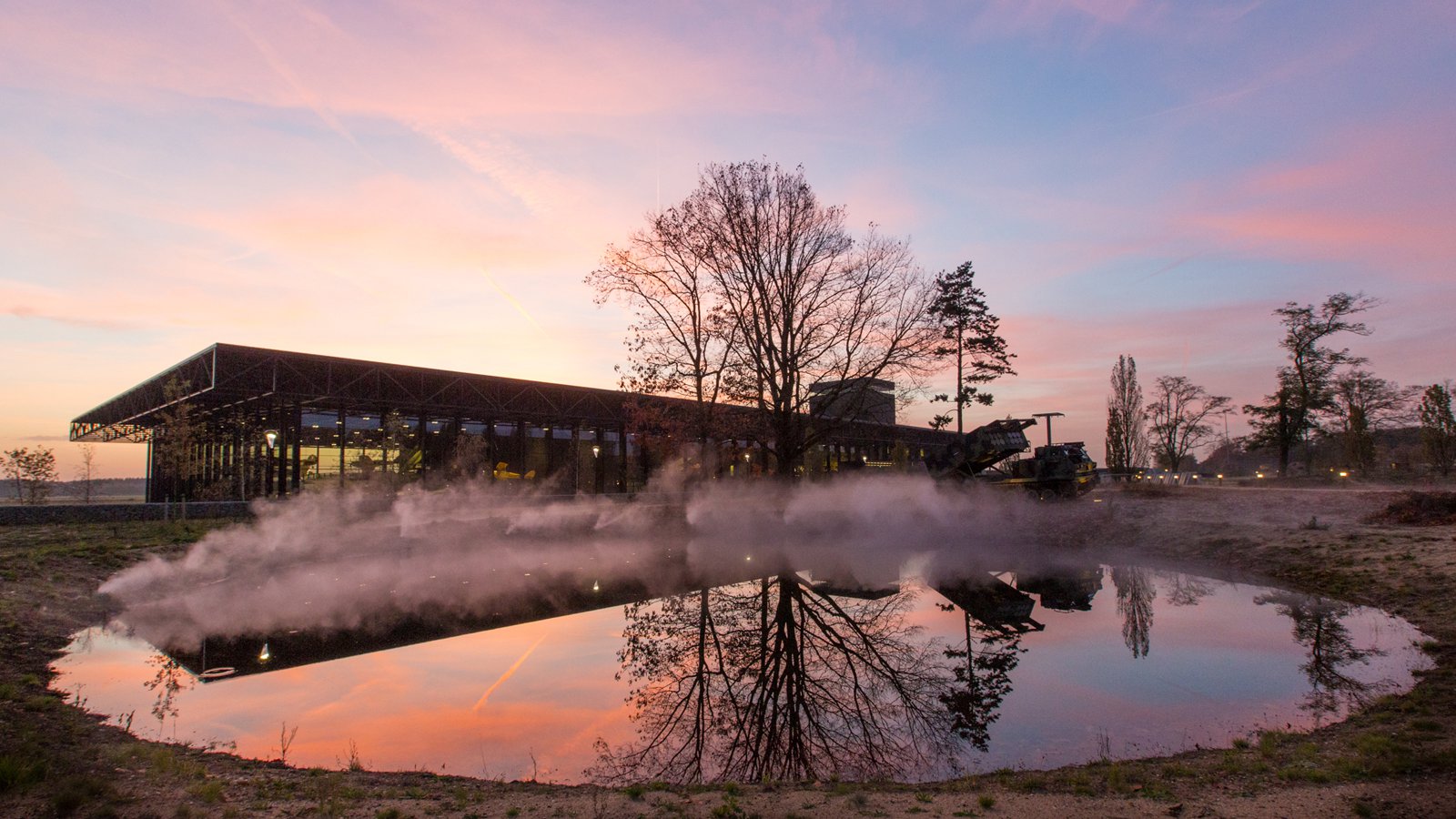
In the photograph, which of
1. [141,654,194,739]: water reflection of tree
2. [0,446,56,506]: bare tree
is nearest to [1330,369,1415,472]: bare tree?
[141,654,194,739]: water reflection of tree

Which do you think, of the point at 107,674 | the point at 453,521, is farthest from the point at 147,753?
the point at 453,521

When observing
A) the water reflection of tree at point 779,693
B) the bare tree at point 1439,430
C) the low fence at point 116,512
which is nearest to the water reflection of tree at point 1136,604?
the water reflection of tree at point 779,693

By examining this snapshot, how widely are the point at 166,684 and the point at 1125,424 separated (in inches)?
2601

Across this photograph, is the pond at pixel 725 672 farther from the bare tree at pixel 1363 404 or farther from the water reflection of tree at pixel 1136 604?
the bare tree at pixel 1363 404

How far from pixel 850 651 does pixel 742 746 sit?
5.02 metres

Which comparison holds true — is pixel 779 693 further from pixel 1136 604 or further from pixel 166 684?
pixel 1136 604

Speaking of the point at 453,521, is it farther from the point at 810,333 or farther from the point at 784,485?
the point at 810,333

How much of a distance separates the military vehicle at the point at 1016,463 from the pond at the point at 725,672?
49.0ft

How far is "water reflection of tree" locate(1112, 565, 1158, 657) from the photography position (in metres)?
13.9

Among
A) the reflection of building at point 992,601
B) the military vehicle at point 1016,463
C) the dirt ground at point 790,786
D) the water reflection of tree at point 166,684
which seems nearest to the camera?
the dirt ground at point 790,786

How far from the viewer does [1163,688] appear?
10836 mm

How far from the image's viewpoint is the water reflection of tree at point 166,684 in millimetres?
10062

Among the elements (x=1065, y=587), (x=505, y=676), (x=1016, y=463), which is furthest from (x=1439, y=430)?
(x=505, y=676)

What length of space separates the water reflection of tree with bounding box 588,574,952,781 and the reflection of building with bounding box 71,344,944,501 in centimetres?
1895
